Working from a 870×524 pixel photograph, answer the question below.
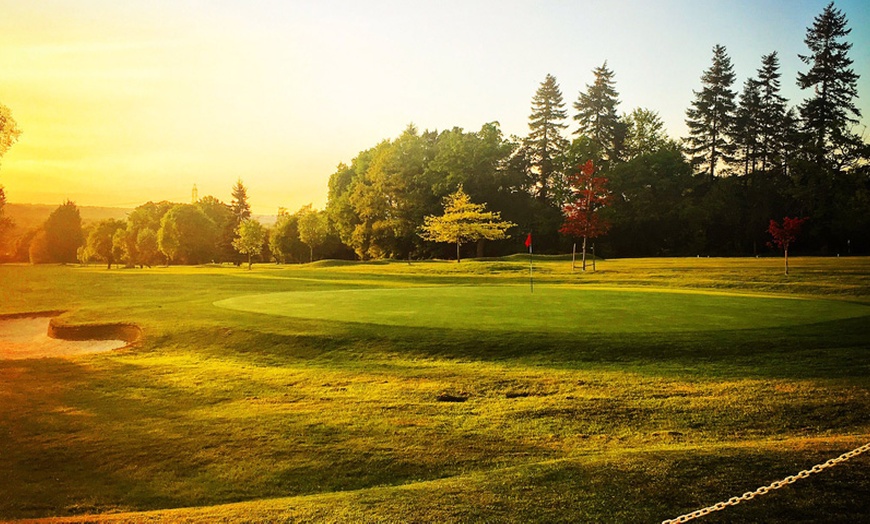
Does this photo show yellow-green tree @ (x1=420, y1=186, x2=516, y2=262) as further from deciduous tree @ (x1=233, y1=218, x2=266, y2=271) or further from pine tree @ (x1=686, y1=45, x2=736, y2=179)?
pine tree @ (x1=686, y1=45, x2=736, y2=179)

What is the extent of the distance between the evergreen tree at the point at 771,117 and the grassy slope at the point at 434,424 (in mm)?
65700

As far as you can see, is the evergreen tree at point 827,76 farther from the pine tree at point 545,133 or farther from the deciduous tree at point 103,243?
the deciduous tree at point 103,243

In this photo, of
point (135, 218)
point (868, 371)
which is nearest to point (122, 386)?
point (868, 371)

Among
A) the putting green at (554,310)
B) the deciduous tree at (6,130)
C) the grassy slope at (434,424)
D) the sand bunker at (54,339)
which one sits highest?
the deciduous tree at (6,130)

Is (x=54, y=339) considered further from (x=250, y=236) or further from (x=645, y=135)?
(x=645, y=135)

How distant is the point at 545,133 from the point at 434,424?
79.9 m

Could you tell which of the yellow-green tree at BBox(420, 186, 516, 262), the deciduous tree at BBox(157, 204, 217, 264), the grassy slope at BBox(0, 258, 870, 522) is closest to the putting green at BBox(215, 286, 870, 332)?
the grassy slope at BBox(0, 258, 870, 522)

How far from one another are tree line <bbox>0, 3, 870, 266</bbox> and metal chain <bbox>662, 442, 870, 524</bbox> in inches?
2032

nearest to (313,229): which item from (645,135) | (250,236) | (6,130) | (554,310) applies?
(250,236)

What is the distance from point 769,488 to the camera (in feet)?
17.4

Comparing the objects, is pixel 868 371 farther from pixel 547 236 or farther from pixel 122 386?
pixel 547 236

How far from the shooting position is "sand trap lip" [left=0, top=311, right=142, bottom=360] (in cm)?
1752

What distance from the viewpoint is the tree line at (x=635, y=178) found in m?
64.2

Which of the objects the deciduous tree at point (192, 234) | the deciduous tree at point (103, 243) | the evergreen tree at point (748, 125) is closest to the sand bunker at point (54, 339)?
the deciduous tree at point (192, 234)
